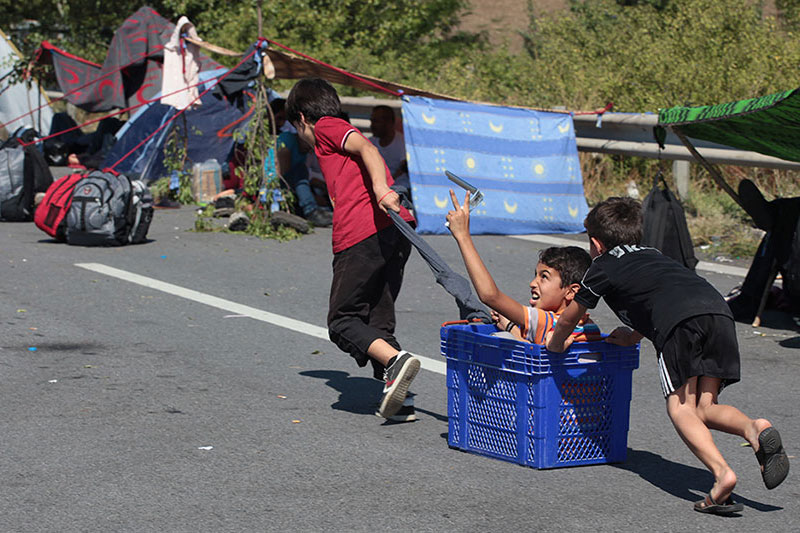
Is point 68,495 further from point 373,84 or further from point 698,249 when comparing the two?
point 373,84

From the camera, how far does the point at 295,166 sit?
1349 centimetres

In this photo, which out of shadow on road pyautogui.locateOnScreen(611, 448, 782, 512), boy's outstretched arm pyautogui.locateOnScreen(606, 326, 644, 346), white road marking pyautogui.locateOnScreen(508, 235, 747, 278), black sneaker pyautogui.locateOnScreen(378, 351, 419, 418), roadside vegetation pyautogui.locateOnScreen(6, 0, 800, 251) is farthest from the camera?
roadside vegetation pyautogui.locateOnScreen(6, 0, 800, 251)

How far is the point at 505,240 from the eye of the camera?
12102 millimetres

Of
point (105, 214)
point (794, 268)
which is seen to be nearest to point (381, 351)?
point (794, 268)

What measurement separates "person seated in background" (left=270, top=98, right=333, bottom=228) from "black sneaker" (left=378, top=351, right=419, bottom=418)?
744 centimetres

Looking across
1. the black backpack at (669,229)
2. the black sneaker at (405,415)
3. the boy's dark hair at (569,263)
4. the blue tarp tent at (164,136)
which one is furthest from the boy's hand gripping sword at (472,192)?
the blue tarp tent at (164,136)

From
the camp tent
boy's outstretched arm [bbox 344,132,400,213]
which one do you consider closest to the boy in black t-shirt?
boy's outstretched arm [bbox 344,132,400,213]

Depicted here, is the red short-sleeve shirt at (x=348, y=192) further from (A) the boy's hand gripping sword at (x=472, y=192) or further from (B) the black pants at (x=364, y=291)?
(A) the boy's hand gripping sword at (x=472, y=192)

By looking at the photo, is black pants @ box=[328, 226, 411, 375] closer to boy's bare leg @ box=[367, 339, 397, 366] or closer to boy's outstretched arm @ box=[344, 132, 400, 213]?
boy's bare leg @ box=[367, 339, 397, 366]

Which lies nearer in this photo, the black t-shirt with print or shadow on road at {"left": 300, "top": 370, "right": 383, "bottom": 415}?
the black t-shirt with print

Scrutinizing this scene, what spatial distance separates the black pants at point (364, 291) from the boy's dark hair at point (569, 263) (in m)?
0.95

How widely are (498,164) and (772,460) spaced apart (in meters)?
A: 8.68

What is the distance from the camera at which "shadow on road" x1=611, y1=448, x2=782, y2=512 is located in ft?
15.0

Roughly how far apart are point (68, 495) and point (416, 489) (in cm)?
135
